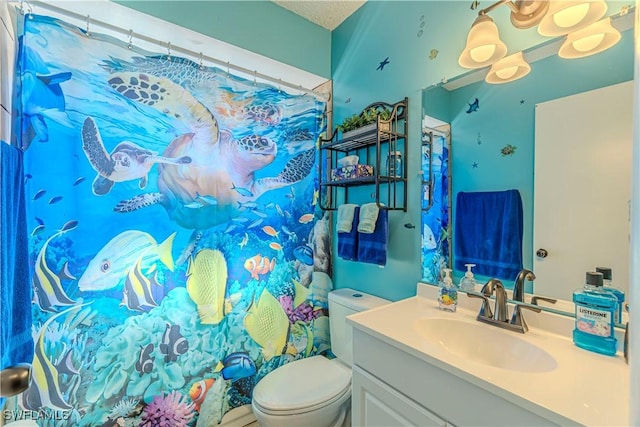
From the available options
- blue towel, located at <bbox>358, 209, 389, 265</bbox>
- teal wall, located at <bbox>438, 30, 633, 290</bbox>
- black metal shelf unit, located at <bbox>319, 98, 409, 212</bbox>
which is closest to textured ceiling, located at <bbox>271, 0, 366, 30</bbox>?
black metal shelf unit, located at <bbox>319, 98, 409, 212</bbox>

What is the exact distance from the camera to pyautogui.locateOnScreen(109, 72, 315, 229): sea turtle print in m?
1.29

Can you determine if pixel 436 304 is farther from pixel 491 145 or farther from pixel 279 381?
pixel 279 381

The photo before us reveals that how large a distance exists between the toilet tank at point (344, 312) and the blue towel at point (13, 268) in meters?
1.27

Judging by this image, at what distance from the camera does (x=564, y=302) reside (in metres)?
0.94

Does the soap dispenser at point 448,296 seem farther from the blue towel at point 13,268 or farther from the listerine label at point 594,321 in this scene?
the blue towel at point 13,268

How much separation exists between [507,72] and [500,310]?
3.06ft

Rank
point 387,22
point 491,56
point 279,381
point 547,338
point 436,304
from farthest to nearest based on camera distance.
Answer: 1. point 387,22
2. point 279,381
3. point 436,304
4. point 491,56
5. point 547,338

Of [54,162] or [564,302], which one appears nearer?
[564,302]

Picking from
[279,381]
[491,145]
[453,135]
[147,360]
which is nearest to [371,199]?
[453,135]

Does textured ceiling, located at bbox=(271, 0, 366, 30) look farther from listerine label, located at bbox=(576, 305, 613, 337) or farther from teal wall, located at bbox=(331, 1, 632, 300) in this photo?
listerine label, located at bbox=(576, 305, 613, 337)

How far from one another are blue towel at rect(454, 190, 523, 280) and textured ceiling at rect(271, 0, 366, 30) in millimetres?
1358

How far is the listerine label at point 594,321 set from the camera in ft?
2.59

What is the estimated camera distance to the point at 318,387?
1309 mm

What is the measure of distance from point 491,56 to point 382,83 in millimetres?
602
